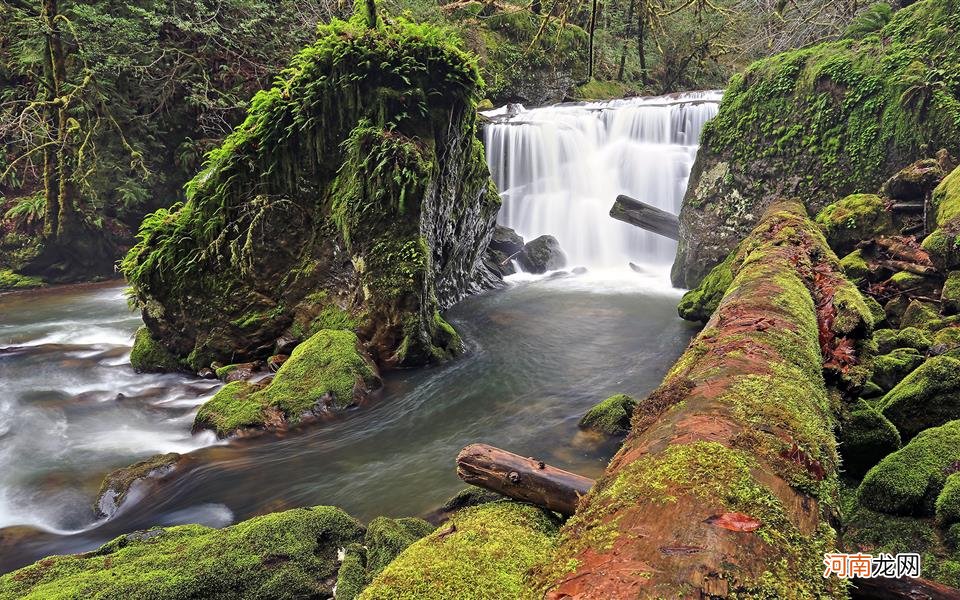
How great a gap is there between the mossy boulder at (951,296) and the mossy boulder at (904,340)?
55 cm

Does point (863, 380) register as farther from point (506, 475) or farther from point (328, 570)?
point (328, 570)

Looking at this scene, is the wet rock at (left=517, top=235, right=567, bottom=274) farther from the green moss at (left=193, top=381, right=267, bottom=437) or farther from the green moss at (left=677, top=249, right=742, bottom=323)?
the green moss at (left=193, top=381, right=267, bottom=437)

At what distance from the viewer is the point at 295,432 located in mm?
6480

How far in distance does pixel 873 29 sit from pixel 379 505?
13.9m

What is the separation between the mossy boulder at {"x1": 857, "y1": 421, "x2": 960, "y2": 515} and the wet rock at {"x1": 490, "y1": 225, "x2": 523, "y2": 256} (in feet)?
42.0

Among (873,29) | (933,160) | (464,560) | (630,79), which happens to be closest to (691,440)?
(464,560)

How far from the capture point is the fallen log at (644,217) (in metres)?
12.5

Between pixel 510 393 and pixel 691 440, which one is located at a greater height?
pixel 691 440

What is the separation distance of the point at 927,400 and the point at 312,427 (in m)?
6.49

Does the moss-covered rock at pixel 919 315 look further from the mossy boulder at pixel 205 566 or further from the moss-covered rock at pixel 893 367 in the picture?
the mossy boulder at pixel 205 566

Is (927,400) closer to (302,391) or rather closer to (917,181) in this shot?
(917,181)

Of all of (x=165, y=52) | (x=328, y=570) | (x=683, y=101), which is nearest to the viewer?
(x=328, y=570)

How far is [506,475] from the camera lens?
3340mm

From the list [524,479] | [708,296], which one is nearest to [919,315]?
[708,296]
